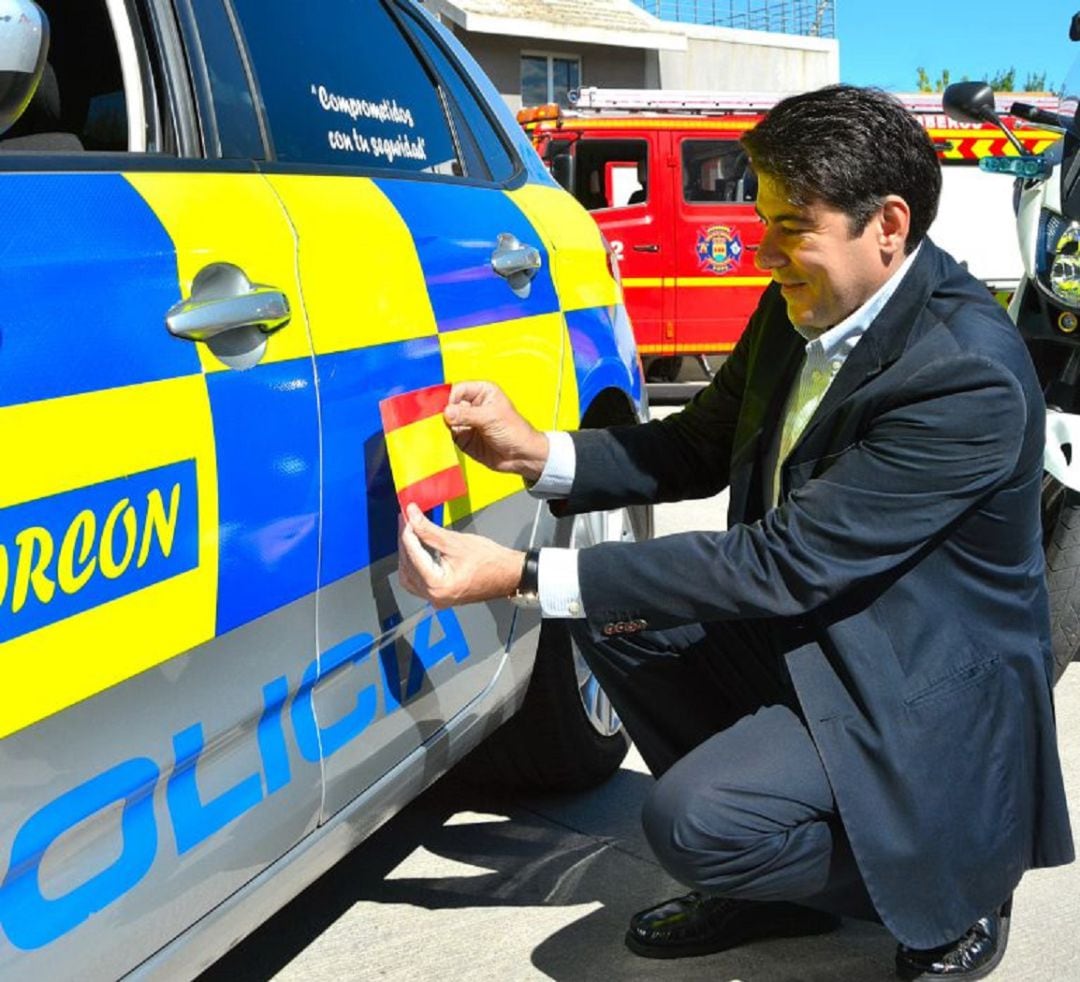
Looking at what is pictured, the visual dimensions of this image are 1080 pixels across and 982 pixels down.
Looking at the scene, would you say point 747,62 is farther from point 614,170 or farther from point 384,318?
point 384,318

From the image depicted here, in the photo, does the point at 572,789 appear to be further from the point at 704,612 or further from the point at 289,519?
the point at 289,519

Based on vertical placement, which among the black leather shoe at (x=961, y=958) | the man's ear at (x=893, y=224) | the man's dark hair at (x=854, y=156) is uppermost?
the man's dark hair at (x=854, y=156)

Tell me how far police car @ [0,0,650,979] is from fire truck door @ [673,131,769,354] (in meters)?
6.80

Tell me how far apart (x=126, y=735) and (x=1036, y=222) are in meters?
2.81

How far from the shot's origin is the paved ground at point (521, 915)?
2240 mm

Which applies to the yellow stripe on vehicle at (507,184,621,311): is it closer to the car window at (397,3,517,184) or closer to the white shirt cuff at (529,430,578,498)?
the car window at (397,3,517,184)

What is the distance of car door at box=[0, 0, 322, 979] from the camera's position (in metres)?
1.26

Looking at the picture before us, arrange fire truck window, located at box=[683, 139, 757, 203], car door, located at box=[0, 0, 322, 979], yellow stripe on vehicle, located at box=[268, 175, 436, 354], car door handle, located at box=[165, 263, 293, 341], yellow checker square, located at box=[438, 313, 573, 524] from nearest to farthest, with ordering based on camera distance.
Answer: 1. car door, located at box=[0, 0, 322, 979]
2. car door handle, located at box=[165, 263, 293, 341]
3. yellow stripe on vehicle, located at box=[268, 175, 436, 354]
4. yellow checker square, located at box=[438, 313, 573, 524]
5. fire truck window, located at box=[683, 139, 757, 203]

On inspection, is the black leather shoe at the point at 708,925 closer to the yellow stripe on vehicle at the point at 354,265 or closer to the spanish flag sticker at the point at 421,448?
the spanish flag sticker at the point at 421,448

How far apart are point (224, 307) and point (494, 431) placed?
25.1 inches

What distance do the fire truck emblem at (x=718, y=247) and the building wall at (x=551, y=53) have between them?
900 centimetres

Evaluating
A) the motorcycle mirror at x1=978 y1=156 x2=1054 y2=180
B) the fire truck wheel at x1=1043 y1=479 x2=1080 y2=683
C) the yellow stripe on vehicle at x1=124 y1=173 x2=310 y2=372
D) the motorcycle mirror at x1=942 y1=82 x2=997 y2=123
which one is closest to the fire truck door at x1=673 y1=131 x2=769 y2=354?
the motorcycle mirror at x1=978 y1=156 x2=1054 y2=180

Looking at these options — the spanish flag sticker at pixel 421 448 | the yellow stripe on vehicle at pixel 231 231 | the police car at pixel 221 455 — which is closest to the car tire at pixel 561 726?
the police car at pixel 221 455

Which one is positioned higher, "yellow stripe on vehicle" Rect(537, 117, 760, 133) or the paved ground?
"yellow stripe on vehicle" Rect(537, 117, 760, 133)
